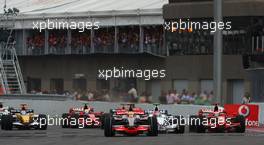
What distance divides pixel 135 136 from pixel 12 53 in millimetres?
27703

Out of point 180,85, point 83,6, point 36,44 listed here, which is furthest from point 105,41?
point 180,85

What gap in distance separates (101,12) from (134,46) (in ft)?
10.4

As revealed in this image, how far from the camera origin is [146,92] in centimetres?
5134

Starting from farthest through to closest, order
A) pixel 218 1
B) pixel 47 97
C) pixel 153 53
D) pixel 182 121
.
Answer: pixel 153 53
pixel 47 97
pixel 218 1
pixel 182 121

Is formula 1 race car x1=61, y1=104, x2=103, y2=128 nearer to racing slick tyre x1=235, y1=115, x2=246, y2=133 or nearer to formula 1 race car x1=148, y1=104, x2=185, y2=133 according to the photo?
formula 1 race car x1=148, y1=104, x2=185, y2=133

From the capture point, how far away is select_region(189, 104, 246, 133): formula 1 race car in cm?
3141

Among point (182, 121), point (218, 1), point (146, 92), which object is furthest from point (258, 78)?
point (146, 92)

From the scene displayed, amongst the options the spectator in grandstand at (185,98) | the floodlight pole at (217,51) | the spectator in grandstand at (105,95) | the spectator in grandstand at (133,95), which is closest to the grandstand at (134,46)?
the spectator in grandstand at (105,95)

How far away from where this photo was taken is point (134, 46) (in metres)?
52.6

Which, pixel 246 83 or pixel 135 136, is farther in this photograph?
pixel 246 83

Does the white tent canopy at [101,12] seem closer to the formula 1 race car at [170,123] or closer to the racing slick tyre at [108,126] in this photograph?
the formula 1 race car at [170,123]

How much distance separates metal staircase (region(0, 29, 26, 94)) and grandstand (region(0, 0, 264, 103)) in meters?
2.19

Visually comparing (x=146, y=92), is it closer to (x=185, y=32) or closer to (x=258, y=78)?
(x=185, y=32)

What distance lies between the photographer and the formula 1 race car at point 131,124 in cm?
2739
